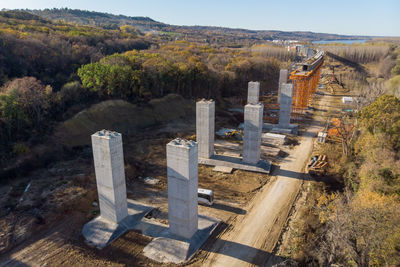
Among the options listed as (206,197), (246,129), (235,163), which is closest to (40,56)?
(246,129)

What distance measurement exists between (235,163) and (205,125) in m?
4.74

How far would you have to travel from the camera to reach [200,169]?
27.8 m

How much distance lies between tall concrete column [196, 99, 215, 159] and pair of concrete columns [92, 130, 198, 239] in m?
11.5

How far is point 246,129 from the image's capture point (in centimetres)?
2734

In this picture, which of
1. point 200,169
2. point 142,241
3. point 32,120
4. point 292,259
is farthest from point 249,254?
point 32,120

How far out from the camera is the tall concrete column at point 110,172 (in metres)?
17.2

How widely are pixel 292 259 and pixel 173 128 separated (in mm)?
25636

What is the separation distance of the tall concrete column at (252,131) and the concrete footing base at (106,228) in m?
11.6

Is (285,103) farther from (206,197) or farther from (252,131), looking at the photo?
(206,197)

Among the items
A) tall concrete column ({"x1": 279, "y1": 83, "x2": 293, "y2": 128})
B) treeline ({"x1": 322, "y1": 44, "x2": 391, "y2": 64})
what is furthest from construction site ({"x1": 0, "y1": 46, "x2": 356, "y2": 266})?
treeline ({"x1": 322, "y1": 44, "x2": 391, "y2": 64})

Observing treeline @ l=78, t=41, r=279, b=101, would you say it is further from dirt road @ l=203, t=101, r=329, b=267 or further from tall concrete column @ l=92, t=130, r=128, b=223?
dirt road @ l=203, t=101, r=329, b=267

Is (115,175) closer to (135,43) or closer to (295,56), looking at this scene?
(135,43)

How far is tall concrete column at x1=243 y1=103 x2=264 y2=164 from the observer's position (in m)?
26.4

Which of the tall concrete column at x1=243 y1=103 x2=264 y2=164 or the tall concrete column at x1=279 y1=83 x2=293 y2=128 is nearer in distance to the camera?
the tall concrete column at x1=243 y1=103 x2=264 y2=164
